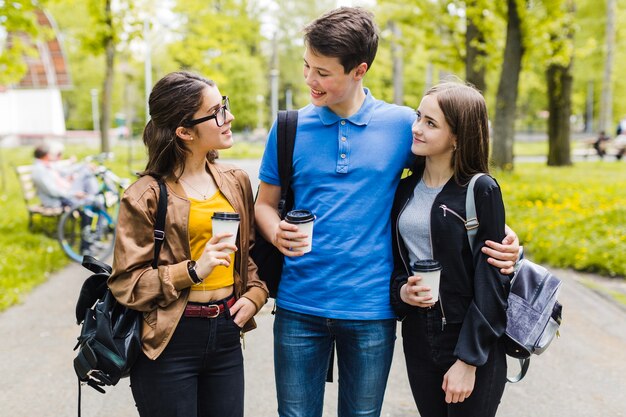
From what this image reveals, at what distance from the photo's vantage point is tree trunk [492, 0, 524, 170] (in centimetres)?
1384

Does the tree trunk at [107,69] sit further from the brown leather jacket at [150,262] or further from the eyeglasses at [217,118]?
the brown leather jacket at [150,262]

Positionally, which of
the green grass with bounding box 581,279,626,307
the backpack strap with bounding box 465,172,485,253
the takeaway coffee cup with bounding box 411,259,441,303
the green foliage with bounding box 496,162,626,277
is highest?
the backpack strap with bounding box 465,172,485,253

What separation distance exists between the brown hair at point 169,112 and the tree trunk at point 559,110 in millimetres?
17810

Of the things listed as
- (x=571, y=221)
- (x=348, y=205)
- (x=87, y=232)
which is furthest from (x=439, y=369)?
(x=571, y=221)

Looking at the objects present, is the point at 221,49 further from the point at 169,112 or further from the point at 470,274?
the point at 470,274

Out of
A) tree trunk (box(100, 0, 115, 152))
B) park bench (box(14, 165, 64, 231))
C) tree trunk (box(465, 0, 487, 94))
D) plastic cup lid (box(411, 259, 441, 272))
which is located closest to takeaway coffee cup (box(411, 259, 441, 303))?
plastic cup lid (box(411, 259, 441, 272))

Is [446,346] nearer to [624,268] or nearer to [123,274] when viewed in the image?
[123,274]

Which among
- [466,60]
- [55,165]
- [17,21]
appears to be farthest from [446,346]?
[466,60]

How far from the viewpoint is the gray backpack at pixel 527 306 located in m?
2.10

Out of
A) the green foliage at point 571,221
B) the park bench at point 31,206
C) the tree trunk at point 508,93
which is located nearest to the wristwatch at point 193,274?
the green foliage at point 571,221

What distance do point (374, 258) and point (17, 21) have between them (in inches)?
360

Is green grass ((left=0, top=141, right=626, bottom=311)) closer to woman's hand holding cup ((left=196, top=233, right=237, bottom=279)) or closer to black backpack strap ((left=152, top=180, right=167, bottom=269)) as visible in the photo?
black backpack strap ((left=152, top=180, right=167, bottom=269))

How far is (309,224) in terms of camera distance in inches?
82.4

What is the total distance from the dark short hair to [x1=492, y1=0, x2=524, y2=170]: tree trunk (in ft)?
40.9
